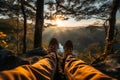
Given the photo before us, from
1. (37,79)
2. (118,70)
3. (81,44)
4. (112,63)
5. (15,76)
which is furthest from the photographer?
(81,44)

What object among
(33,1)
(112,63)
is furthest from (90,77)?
(33,1)

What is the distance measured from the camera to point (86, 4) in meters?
13.4

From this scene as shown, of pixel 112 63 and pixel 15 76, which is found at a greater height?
pixel 15 76

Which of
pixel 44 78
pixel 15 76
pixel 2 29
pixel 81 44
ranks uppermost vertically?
pixel 15 76

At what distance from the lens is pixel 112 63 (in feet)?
18.4

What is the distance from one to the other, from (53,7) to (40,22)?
2951 mm

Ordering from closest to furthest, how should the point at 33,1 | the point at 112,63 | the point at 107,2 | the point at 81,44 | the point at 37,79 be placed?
the point at 37,79
the point at 112,63
the point at 107,2
the point at 33,1
the point at 81,44

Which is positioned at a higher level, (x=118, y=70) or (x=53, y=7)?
(x=53, y=7)

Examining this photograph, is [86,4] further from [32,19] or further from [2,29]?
[2,29]

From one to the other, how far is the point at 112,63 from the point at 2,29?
24.2 metres

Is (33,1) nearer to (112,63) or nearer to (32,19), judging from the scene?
(32,19)

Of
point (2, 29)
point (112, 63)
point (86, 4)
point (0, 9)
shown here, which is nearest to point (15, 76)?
point (112, 63)

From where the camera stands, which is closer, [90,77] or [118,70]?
[90,77]

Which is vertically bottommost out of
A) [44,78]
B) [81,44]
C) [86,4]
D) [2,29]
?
[81,44]
